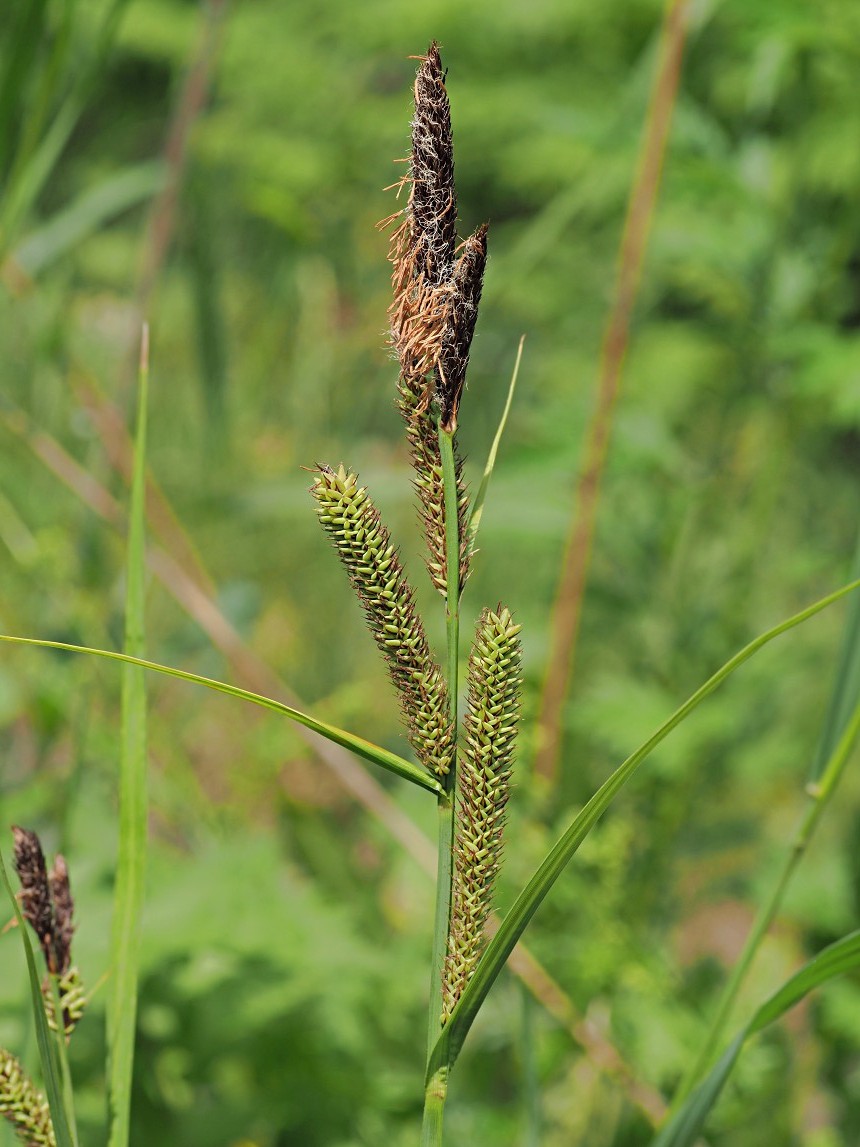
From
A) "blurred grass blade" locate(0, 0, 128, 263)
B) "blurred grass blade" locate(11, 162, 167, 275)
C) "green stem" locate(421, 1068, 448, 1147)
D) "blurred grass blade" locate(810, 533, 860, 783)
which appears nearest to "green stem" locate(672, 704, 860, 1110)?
"blurred grass blade" locate(810, 533, 860, 783)

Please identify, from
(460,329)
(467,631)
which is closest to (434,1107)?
(460,329)

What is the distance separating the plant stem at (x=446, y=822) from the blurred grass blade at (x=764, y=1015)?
0.30ft

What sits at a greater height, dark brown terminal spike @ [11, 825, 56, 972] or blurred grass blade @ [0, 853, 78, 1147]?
dark brown terminal spike @ [11, 825, 56, 972]

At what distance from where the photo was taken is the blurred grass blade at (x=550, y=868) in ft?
0.86

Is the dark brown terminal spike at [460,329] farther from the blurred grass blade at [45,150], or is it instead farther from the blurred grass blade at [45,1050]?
the blurred grass blade at [45,150]

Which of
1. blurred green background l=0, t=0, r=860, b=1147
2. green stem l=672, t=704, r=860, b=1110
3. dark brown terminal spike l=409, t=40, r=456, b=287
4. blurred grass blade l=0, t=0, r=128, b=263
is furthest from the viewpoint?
blurred green background l=0, t=0, r=860, b=1147

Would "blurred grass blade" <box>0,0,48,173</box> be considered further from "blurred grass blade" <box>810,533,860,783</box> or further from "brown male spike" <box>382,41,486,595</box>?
"blurred grass blade" <box>810,533,860,783</box>

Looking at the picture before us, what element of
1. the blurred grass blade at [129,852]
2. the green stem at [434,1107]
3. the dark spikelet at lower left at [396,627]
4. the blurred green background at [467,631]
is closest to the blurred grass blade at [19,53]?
the blurred green background at [467,631]

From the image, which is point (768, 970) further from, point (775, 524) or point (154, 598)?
point (154, 598)

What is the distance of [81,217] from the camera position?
90cm

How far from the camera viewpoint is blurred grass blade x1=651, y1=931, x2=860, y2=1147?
0.31 metres

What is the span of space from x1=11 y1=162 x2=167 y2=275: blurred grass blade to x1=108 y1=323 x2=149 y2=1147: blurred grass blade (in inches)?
23.3

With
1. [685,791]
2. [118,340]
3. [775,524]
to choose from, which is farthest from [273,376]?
[685,791]

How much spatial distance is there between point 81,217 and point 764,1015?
2.60 ft
